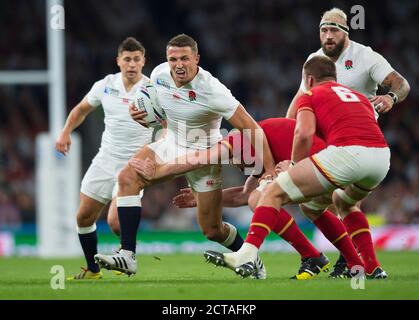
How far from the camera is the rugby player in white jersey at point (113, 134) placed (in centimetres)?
873

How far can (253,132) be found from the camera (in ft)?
24.5

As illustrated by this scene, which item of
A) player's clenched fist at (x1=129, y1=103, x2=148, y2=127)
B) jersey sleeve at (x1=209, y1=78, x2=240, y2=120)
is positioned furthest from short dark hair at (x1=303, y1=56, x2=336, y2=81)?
player's clenched fist at (x1=129, y1=103, x2=148, y2=127)

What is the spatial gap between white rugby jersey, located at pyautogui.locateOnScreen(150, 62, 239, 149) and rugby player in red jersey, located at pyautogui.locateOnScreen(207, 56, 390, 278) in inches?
37.0

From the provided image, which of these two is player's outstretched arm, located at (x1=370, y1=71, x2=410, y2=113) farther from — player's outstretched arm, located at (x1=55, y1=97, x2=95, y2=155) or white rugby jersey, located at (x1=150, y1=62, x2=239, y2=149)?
player's outstretched arm, located at (x1=55, y1=97, x2=95, y2=155)

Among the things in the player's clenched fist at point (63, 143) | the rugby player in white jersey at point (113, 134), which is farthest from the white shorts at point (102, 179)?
the player's clenched fist at point (63, 143)

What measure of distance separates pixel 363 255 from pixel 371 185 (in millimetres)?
712

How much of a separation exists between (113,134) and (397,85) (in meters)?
2.79

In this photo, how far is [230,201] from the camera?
27.1 feet

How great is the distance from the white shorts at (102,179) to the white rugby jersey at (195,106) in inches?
43.2

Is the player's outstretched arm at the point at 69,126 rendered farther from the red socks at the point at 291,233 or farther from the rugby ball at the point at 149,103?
the red socks at the point at 291,233

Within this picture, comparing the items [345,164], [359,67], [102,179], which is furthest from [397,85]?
[102,179]
